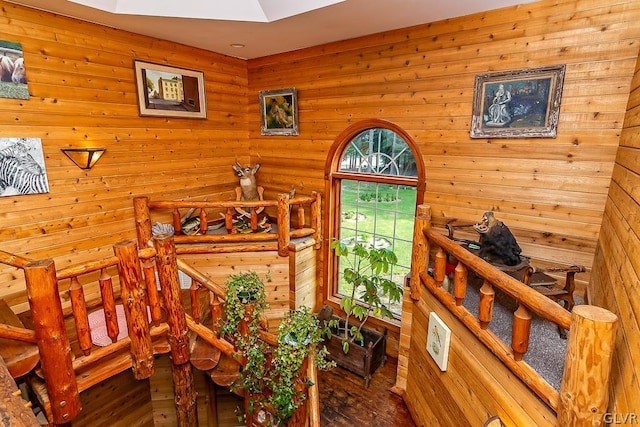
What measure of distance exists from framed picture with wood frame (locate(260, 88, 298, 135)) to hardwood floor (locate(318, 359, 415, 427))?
9.61 feet

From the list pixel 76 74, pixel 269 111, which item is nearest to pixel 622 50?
pixel 269 111

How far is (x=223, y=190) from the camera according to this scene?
4.52 m

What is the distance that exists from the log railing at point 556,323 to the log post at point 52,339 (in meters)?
2.54

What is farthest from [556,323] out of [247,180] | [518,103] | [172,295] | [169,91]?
[169,91]

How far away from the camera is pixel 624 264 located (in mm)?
1505

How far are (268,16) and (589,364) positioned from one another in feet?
11.0

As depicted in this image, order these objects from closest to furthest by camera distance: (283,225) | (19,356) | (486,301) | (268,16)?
(486,301) → (19,356) → (268,16) → (283,225)

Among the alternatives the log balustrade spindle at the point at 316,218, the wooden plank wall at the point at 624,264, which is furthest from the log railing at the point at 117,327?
the wooden plank wall at the point at 624,264

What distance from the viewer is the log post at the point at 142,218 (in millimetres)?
3496

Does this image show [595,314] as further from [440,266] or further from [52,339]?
[52,339]

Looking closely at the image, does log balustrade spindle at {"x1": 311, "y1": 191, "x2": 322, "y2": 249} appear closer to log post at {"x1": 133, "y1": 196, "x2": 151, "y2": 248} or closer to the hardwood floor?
the hardwood floor

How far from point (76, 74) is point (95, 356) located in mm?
2529

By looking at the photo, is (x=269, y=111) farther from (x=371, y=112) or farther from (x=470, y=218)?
(x=470, y=218)

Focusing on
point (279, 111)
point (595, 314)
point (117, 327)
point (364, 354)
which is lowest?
point (364, 354)
